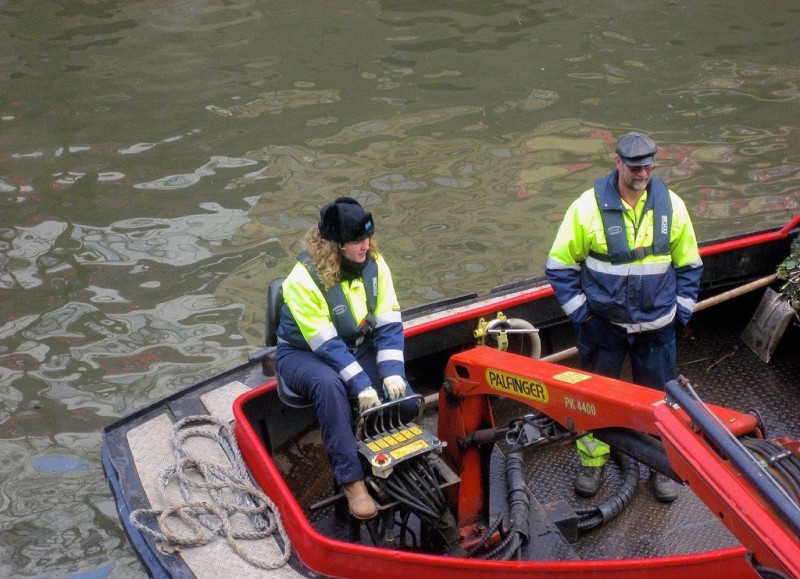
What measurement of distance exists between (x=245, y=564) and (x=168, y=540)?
366mm

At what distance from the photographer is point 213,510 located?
4.52 meters

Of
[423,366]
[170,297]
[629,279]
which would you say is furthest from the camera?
[170,297]

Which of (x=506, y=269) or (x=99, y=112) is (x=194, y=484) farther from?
(x=99, y=112)

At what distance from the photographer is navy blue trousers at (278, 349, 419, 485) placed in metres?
4.39

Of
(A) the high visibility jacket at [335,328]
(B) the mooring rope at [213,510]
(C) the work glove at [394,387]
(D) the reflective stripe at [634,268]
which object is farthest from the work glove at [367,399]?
(D) the reflective stripe at [634,268]

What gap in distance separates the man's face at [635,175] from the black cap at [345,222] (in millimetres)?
1337

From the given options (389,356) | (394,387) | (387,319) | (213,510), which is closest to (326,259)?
(387,319)

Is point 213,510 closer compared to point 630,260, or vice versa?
point 213,510

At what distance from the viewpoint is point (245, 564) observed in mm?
4281

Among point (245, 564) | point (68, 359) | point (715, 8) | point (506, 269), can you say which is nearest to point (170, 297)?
point (68, 359)

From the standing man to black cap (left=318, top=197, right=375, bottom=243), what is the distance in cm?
113

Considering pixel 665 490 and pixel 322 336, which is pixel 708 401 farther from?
pixel 322 336

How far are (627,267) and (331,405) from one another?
1698mm

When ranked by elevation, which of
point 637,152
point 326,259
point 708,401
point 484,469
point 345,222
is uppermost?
point 637,152
